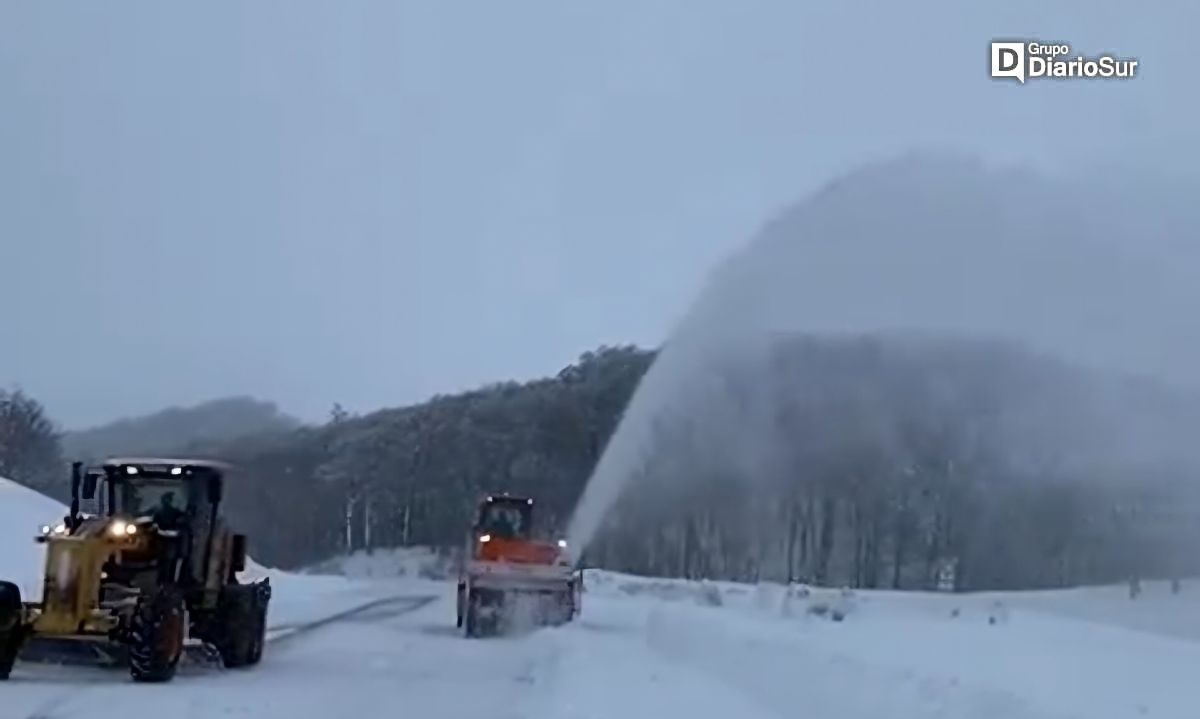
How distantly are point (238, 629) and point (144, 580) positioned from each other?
1536 millimetres

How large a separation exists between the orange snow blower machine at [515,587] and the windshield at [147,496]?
881cm

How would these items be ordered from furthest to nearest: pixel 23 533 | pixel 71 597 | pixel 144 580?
pixel 23 533
pixel 144 580
pixel 71 597

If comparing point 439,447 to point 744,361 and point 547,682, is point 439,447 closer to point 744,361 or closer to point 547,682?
point 744,361

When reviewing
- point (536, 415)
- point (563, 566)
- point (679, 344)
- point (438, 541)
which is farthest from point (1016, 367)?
point (438, 541)

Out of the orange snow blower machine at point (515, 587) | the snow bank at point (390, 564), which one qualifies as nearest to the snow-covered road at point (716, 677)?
the orange snow blower machine at point (515, 587)

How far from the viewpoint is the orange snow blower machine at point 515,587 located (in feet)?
90.4

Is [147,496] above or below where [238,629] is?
above

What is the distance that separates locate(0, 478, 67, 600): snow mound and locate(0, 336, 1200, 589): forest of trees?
6.17 m

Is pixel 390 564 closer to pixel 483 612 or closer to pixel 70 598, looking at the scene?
pixel 483 612

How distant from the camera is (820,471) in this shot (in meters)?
57.1

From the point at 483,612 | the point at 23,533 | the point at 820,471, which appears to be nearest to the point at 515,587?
the point at 483,612

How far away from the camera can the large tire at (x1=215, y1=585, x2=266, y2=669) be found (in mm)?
18562

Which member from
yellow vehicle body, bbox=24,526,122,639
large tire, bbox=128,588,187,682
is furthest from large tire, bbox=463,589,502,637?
yellow vehicle body, bbox=24,526,122,639

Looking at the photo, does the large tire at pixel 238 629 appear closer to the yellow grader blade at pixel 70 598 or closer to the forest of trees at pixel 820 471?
the forest of trees at pixel 820 471
